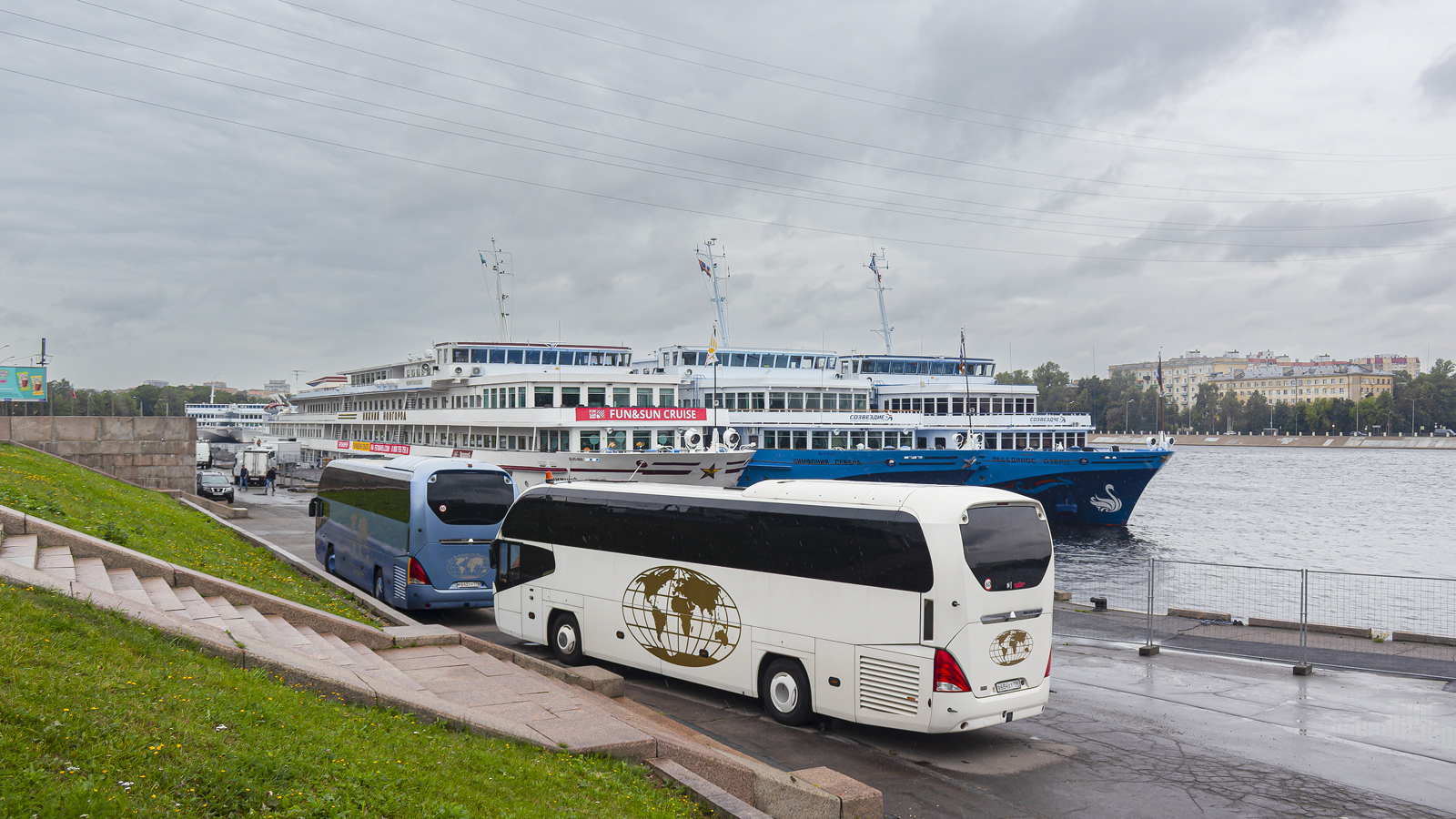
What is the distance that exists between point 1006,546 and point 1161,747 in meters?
3.02

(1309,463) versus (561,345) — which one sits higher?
(561,345)

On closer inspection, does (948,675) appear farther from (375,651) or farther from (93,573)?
(93,573)

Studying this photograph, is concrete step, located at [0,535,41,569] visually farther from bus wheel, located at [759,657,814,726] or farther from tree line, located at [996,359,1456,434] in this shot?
tree line, located at [996,359,1456,434]

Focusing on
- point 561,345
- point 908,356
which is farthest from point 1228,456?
point 561,345

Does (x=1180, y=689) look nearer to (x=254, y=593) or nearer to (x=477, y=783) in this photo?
(x=477, y=783)

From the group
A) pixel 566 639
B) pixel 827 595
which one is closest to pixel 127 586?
pixel 566 639

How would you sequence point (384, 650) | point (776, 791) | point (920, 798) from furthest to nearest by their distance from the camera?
point (384, 650)
point (920, 798)
point (776, 791)

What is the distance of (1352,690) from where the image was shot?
12.8 m

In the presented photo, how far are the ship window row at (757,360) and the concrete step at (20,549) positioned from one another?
44.2 m

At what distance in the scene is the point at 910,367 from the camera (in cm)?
6147

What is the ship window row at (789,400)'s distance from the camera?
167 feet

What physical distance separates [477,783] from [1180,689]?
1064cm

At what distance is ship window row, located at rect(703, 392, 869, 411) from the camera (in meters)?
50.9

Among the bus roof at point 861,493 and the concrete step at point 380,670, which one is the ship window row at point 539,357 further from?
the bus roof at point 861,493
